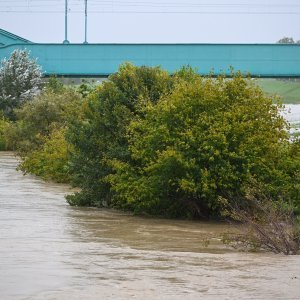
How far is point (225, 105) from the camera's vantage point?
25453 millimetres

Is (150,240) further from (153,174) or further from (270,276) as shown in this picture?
(270,276)

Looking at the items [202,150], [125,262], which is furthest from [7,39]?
[125,262]

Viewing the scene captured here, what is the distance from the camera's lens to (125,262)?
16797 millimetres

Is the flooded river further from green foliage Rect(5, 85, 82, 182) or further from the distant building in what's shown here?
the distant building

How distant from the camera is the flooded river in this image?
13695 millimetres

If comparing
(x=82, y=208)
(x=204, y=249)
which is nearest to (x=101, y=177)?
(x=82, y=208)

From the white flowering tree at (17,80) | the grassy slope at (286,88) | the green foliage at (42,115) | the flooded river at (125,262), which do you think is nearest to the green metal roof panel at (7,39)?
the white flowering tree at (17,80)

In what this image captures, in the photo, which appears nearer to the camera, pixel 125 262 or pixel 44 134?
pixel 125 262

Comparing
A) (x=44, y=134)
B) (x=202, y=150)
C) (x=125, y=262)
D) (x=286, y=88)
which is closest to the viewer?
(x=125, y=262)

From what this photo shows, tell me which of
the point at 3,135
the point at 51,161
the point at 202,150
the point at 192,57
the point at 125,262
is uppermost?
the point at 192,57

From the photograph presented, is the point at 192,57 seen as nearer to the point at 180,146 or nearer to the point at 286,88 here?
the point at 286,88

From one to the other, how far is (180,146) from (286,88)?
6140 cm

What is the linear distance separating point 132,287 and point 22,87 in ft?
188

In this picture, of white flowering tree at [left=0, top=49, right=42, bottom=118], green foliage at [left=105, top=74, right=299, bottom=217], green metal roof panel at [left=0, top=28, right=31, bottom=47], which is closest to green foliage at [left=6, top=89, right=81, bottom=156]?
white flowering tree at [left=0, top=49, right=42, bottom=118]
